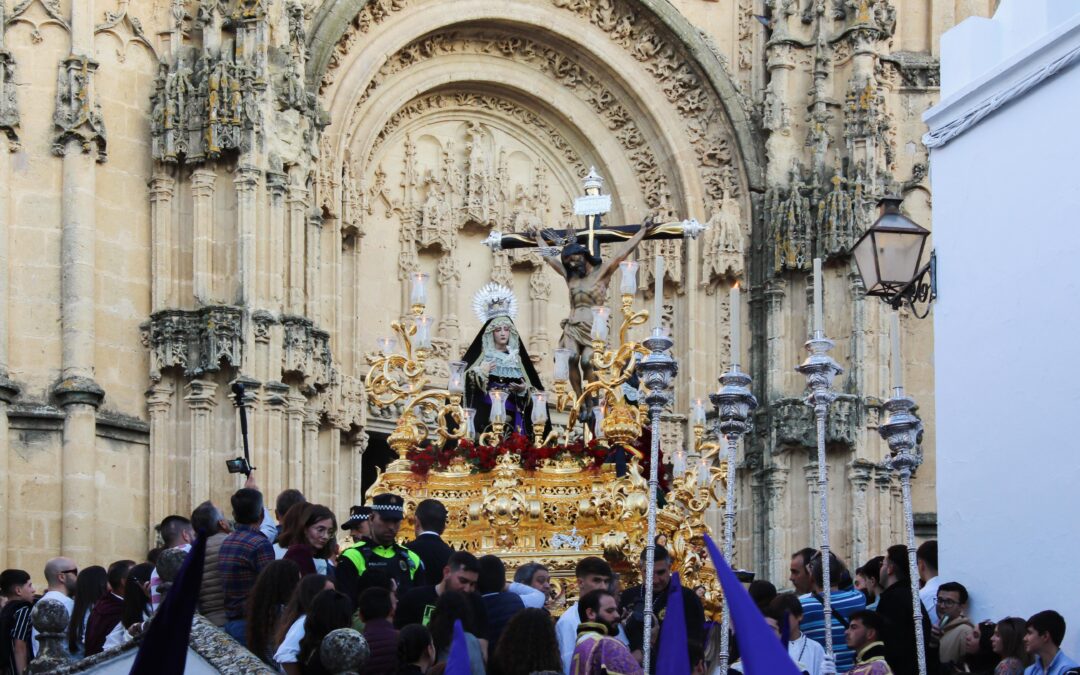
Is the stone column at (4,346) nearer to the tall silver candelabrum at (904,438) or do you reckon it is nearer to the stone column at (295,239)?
the stone column at (295,239)

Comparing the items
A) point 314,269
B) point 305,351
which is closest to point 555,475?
point 305,351

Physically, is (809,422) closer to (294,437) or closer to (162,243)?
(294,437)

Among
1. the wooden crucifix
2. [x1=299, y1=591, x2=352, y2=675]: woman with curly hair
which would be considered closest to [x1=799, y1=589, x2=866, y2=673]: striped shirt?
[x1=299, y1=591, x2=352, y2=675]: woman with curly hair

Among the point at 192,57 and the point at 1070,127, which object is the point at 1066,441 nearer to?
the point at 1070,127

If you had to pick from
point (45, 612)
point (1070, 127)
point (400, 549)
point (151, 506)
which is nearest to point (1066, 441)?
point (1070, 127)

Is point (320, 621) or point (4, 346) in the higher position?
point (4, 346)

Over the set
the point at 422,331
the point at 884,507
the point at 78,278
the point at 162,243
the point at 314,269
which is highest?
the point at 162,243

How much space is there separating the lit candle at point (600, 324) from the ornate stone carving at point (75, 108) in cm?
621

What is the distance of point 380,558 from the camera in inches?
539

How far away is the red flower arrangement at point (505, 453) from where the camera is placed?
19188 millimetres

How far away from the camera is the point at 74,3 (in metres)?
23.2

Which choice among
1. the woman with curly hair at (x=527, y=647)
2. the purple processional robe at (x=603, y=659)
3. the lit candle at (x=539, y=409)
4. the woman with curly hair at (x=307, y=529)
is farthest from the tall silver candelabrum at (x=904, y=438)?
the lit candle at (x=539, y=409)

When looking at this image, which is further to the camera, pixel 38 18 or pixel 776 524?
pixel 776 524

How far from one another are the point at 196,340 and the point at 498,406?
490 centimetres
